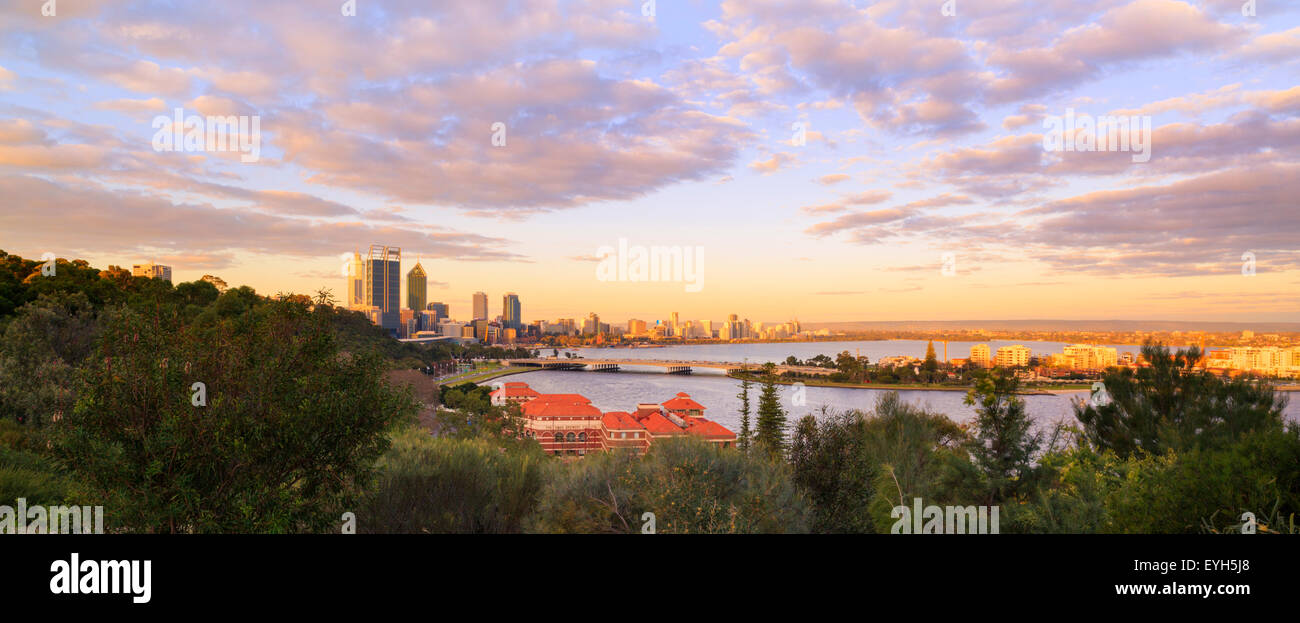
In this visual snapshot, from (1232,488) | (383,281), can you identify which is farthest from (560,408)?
(1232,488)

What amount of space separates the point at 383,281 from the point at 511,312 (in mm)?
32961

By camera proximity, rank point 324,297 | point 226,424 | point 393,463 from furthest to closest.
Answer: point 393,463
point 324,297
point 226,424

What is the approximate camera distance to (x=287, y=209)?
2358 cm

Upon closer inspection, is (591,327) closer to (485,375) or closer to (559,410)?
(485,375)

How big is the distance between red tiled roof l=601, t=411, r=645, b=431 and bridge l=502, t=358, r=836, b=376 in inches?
977

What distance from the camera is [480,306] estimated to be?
6825 centimetres

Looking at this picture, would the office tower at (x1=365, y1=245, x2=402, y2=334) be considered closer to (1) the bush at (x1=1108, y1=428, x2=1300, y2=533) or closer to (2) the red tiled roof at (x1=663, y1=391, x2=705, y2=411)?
(2) the red tiled roof at (x1=663, y1=391, x2=705, y2=411)

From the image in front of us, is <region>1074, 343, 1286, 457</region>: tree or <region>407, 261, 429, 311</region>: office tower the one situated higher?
<region>407, 261, 429, 311</region>: office tower

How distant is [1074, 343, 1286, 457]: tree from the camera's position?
1311cm

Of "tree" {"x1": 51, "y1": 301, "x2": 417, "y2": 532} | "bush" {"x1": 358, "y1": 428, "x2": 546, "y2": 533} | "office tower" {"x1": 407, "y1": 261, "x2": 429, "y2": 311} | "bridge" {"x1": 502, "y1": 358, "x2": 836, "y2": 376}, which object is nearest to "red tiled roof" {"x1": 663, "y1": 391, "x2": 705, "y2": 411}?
"bridge" {"x1": 502, "y1": 358, "x2": 836, "y2": 376}
